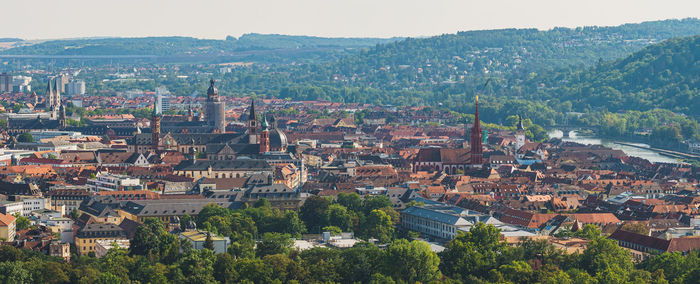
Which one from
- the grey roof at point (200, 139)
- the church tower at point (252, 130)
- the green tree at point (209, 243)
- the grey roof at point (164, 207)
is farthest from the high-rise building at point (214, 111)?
the green tree at point (209, 243)

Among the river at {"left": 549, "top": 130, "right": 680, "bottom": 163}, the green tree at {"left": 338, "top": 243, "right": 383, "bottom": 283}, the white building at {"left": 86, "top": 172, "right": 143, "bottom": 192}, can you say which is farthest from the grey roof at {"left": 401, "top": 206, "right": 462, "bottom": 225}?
the river at {"left": 549, "top": 130, "right": 680, "bottom": 163}

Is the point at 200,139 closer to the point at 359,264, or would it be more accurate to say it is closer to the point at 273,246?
the point at 273,246

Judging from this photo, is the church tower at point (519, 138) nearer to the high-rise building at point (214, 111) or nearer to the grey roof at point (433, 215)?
the high-rise building at point (214, 111)

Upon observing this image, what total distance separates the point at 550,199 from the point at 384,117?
88.4 meters

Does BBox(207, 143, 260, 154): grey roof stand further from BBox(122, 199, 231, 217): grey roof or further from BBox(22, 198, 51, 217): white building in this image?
BBox(22, 198, 51, 217): white building

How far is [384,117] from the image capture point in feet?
533

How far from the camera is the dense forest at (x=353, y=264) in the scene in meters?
49.6

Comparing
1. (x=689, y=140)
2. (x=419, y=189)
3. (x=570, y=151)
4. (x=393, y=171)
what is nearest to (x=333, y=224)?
(x=419, y=189)

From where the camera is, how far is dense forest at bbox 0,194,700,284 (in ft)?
163

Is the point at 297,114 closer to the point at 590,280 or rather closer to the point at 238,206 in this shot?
the point at 238,206

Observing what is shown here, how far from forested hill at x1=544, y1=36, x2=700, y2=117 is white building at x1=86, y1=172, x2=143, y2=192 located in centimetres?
9820

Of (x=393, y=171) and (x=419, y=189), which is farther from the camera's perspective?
(x=393, y=171)

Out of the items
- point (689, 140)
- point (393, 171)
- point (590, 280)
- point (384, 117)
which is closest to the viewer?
point (590, 280)

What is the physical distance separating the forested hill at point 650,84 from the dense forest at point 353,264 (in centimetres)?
11299
